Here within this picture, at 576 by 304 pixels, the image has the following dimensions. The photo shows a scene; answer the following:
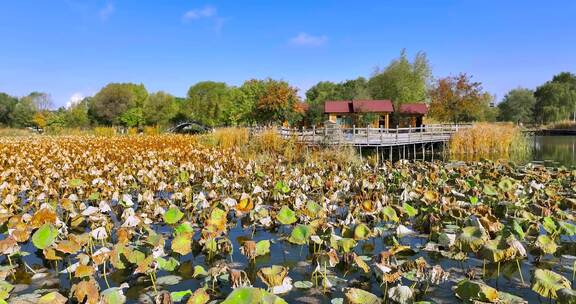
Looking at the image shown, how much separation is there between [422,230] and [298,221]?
5.87 ft

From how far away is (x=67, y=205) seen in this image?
646 centimetres

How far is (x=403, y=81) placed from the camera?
150ft

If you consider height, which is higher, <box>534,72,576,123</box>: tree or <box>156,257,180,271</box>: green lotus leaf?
<box>534,72,576,123</box>: tree


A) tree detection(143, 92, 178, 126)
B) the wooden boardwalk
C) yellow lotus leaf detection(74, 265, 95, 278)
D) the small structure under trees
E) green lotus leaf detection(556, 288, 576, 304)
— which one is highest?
tree detection(143, 92, 178, 126)

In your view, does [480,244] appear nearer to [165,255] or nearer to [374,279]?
[374,279]

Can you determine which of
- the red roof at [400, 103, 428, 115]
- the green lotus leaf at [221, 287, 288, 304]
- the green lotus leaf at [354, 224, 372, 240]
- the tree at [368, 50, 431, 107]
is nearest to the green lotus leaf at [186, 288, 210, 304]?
the green lotus leaf at [221, 287, 288, 304]

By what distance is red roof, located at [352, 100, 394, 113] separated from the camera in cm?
3634

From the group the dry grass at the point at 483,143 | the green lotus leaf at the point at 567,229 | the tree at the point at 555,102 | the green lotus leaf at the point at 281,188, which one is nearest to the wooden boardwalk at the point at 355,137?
the dry grass at the point at 483,143

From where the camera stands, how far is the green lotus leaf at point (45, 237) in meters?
4.59

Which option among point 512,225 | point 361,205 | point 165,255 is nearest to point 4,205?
point 165,255

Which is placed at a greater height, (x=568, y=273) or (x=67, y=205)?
(x=67, y=205)

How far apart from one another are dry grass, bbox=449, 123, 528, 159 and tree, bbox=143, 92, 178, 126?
42.0 m

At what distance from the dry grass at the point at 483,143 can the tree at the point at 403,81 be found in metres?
17.9

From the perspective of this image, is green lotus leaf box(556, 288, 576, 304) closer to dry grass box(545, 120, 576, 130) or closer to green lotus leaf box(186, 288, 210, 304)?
green lotus leaf box(186, 288, 210, 304)
